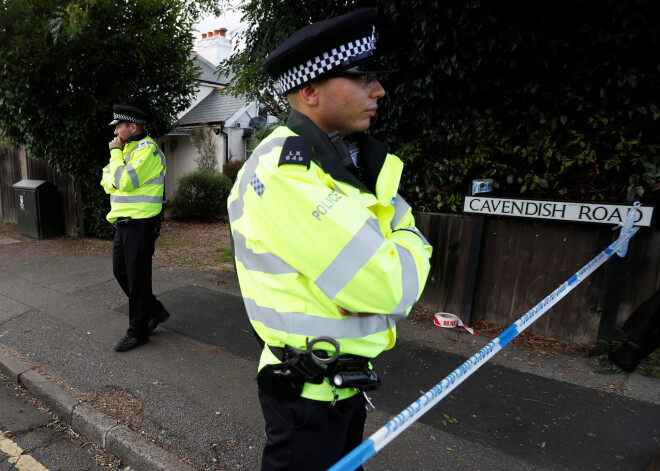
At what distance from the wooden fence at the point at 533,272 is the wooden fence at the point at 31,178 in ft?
24.7

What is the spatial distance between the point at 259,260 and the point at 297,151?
36 centimetres

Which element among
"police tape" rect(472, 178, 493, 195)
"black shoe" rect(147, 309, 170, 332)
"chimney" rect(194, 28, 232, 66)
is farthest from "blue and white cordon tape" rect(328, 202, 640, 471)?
"chimney" rect(194, 28, 232, 66)

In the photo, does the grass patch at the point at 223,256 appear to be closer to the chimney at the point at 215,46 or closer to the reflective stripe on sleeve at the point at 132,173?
the reflective stripe on sleeve at the point at 132,173

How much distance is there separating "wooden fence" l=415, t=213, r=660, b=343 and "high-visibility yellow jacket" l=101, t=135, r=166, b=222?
297 centimetres

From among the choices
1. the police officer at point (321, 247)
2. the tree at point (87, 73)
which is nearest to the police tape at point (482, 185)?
the police officer at point (321, 247)

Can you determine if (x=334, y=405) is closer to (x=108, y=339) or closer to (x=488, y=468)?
(x=488, y=468)

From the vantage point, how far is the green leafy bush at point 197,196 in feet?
36.6

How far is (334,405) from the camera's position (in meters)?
1.36

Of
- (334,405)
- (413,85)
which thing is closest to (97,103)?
(413,85)

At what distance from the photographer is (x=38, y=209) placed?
8570mm

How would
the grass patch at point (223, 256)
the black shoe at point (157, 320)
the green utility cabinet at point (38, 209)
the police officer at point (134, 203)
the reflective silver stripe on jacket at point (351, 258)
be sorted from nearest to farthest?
1. the reflective silver stripe on jacket at point (351, 258)
2. the police officer at point (134, 203)
3. the black shoe at point (157, 320)
4. the grass patch at point (223, 256)
5. the green utility cabinet at point (38, 209)

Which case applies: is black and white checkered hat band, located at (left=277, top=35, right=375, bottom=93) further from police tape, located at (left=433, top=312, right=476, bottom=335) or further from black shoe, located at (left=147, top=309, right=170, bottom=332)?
police tape, located at (left=433, top=312, right=476, bottom=335)

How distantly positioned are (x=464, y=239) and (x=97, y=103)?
22.2ft

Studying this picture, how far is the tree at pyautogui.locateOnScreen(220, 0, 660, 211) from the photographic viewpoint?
3641 millimetres
